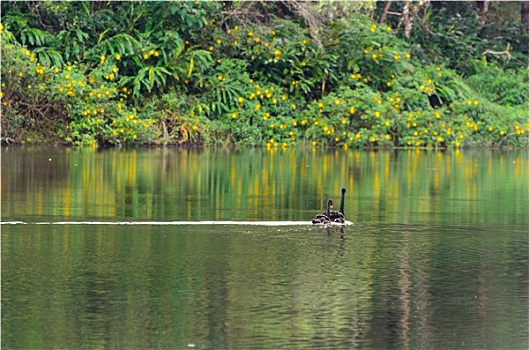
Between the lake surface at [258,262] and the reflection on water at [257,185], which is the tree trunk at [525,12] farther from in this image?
the lake surface at [258,262]

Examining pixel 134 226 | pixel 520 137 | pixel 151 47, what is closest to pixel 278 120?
pixel 151 47

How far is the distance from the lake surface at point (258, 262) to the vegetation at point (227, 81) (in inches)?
363

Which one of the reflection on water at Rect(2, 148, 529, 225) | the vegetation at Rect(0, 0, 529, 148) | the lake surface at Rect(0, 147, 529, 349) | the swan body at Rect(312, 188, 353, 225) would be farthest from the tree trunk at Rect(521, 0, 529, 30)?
the swan body at Rect(312, 188, 353, 225)

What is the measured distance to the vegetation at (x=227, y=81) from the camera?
30.9 metres

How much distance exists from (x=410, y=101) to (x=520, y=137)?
10.1 feet

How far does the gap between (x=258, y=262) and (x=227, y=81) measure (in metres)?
22.2

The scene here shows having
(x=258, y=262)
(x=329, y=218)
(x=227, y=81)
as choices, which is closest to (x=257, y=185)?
(x=329, y=218)

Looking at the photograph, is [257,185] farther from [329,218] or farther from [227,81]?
[227,81]

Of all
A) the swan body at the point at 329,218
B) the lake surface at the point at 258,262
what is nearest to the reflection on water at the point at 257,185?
the lake surface at the point at 258,262

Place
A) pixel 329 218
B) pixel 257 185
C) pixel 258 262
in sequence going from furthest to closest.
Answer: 1. pixel 257 185
2. pixel 329 218
3. pixel 258 262

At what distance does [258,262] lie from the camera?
11336mm

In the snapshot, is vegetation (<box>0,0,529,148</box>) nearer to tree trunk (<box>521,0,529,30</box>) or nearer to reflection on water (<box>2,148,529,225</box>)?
reflection on water (<box>2,148,529,225</box>)

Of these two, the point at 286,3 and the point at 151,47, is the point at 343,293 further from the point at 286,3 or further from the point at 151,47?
the point at 286,3

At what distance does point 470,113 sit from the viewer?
3469 cm
